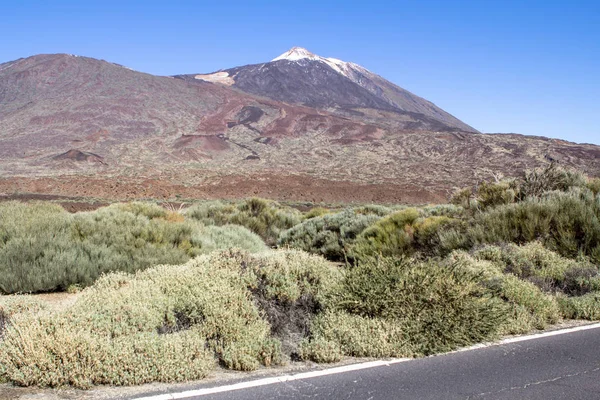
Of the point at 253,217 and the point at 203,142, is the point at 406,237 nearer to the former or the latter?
the point at 253,217

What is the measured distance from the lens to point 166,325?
17.0ft

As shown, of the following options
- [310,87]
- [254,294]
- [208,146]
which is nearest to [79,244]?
[254,294]

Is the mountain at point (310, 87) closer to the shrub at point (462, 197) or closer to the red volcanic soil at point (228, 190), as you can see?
the red volcanic soil at point (228, 190)

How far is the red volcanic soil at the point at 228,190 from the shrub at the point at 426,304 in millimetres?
34916

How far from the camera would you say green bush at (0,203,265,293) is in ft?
25.6

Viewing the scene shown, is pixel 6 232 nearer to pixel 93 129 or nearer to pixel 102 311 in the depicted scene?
pixel 102 311

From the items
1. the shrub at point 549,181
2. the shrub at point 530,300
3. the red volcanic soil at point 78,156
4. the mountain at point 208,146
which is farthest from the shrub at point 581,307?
the red volcanic soil at point 78,156

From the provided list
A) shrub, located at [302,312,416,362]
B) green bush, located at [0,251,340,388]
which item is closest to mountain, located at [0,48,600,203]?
green bush, located at [0,251,340,388]

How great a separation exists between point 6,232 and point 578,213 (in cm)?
982

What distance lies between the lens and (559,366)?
15.9 feet

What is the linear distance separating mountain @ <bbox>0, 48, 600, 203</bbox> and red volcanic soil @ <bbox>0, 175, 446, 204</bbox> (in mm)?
106

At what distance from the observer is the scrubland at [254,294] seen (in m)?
4.48

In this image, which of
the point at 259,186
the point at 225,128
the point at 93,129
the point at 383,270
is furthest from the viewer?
the point at 225,128

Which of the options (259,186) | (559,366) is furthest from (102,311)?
(259,186)
